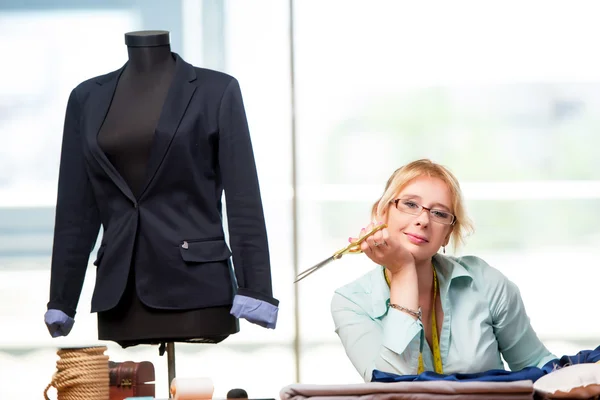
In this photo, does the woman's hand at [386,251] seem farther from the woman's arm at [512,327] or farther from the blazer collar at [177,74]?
the blazer collar at [177,74]

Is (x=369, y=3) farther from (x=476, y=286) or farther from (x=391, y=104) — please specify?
(x=476, y=286)

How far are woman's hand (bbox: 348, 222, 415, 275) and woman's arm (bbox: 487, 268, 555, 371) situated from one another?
0.30 m

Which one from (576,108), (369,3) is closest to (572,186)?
(576,108)

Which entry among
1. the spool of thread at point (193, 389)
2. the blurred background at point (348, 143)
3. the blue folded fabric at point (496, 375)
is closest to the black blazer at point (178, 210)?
the spool of thread at point (193, 389)

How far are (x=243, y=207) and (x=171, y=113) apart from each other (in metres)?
0.32

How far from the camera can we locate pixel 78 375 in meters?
2.62

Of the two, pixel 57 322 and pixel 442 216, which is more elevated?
pixel 442 216

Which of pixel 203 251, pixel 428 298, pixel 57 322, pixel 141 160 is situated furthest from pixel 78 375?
pixel 428 298

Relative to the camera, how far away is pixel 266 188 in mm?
4664

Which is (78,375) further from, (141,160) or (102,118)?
(102,118)

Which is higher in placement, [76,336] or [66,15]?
[66,15]

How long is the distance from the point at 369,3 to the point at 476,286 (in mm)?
2210

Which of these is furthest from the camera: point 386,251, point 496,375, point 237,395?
point 386,251

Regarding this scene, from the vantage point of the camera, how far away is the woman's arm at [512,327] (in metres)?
2.79
